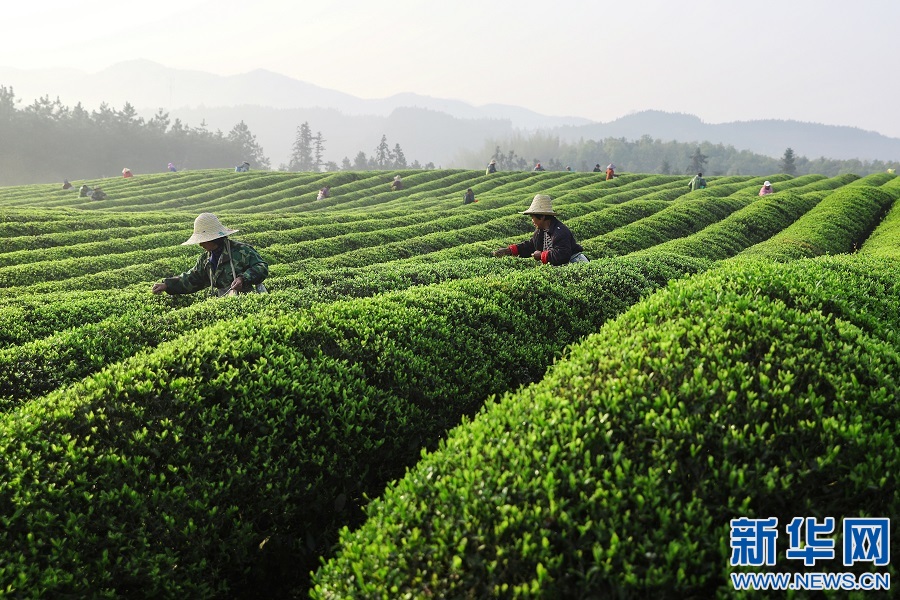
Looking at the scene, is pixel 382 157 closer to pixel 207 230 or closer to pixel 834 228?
pixel 834 228

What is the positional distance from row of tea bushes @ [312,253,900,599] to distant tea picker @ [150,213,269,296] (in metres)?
7.04

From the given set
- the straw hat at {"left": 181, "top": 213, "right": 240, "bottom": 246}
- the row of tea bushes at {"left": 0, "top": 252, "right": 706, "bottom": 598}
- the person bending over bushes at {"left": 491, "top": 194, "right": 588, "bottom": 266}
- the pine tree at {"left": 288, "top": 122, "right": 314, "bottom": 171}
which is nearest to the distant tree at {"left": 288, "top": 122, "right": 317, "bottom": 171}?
the pine tree at {"left": 288, "top": 122, "right": 314, "bottom": 171}

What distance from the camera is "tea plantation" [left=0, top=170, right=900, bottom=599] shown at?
4043mm

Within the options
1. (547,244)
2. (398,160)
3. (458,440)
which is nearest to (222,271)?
(547,244)

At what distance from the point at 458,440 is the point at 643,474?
160 cm

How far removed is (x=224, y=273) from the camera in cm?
1125

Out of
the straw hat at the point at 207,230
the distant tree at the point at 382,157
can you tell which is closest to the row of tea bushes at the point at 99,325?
the straw hat at the point at 207,230

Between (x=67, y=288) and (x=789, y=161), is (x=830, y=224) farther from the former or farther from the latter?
(x=789, y=161)

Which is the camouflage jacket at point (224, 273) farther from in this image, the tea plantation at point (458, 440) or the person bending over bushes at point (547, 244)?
the person bending over bushes at point (547, 244)

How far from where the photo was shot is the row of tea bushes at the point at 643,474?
3.85 meters

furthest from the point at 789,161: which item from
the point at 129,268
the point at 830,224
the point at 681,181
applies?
the point at 129,268

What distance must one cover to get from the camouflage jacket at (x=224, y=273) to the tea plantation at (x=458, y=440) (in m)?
0.98

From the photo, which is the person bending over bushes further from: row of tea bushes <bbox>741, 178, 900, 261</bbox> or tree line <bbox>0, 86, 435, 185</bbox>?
tree line <bbox>0, 86, 435, 185</bbox>

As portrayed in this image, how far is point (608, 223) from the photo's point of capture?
1118 inches
